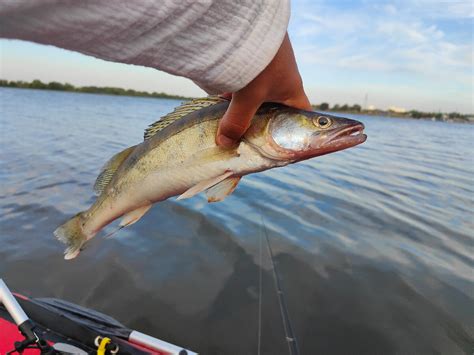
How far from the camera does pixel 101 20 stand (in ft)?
3.24

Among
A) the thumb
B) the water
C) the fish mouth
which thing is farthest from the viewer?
the water

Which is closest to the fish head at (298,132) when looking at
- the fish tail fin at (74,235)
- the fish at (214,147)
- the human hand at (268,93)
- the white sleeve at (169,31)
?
the fish at (214,147)

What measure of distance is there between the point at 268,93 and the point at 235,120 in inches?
11.9

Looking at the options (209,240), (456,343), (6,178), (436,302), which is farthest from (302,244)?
(6,178)

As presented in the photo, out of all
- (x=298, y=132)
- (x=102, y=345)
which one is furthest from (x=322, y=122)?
(x=102, y=345)

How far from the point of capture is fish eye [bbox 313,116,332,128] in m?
2.14

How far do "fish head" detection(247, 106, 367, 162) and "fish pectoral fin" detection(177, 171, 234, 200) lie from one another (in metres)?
0.27

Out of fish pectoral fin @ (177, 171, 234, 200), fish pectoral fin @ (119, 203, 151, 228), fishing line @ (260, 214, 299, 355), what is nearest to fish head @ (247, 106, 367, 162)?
fish pectoral fin @ (177, 171, 234, 200)

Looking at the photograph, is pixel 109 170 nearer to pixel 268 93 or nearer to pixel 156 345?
pixel 156 345

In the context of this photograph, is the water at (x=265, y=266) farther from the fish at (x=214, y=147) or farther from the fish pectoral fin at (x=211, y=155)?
the fish pectoral fin at (x=211, y=155)

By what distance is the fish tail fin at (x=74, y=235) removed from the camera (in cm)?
287

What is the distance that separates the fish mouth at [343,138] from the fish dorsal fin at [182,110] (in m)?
0.68

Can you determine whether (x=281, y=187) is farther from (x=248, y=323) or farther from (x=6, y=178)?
(x=6, y=178)

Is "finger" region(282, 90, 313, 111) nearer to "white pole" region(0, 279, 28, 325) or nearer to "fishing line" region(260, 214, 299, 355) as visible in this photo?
"white pole" region(0, 279, 28, 325)
